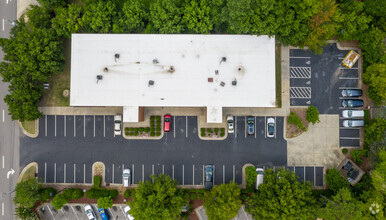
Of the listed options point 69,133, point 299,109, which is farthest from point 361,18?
point 69,133

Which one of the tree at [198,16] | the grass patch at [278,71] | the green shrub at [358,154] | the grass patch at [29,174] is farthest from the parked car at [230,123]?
the grass patch at [29,174]

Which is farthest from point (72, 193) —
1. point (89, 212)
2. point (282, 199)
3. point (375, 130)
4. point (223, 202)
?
point (375, 130)

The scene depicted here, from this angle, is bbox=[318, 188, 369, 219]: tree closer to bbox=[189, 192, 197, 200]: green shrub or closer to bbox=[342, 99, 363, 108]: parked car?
bbox=[342, 99, 363, 108]: parked car

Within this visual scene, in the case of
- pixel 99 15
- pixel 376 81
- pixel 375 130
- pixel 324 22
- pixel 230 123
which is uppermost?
pixel 99 15

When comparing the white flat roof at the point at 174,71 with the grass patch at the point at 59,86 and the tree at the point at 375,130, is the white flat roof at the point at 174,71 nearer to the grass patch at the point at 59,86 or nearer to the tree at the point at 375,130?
the grass patch at the point at 59,86

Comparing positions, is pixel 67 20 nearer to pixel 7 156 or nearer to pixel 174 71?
pixel 174 71

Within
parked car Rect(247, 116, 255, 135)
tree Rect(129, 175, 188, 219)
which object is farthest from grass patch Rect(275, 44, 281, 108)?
tree Rect(129, 175, 188, 219)
